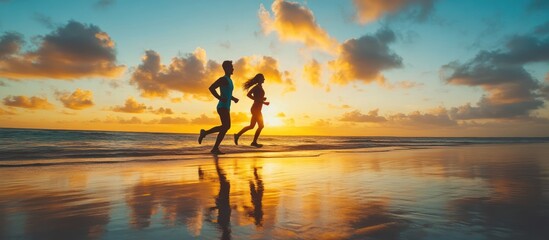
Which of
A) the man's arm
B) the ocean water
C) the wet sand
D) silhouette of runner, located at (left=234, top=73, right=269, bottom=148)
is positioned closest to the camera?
the wet sand

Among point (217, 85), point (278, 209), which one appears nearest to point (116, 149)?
point (217, 85)

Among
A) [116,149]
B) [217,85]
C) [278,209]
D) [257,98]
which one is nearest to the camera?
[278,209]

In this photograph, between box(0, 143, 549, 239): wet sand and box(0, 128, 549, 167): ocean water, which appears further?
box(0, 128, 549, 167): ocean water

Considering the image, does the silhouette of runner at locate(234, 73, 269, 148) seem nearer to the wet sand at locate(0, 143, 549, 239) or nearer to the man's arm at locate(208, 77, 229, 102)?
the man's arm at locate(208, 77, 229, 102)

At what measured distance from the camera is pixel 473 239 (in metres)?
1.87

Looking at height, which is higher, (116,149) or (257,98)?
(257,98)

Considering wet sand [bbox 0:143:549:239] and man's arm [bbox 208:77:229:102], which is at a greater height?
man's arm [bbox 208:77:229:102]

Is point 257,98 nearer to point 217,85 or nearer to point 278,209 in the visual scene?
point 217,85

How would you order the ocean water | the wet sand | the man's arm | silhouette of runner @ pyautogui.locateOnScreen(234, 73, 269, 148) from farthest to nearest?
silhouette of runner @ pyautogui.locateOnScreen(234, 73, 269, 148) < the man's arm < the ocean water < the wet sand

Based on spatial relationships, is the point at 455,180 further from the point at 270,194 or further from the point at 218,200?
the point at 218,200

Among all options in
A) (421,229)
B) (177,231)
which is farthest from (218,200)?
(421,229)

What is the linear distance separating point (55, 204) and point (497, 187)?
4462 millimetres

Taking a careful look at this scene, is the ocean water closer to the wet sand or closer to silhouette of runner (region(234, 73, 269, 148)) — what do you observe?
silhouette of runner (region(234, 73, 269, 148))

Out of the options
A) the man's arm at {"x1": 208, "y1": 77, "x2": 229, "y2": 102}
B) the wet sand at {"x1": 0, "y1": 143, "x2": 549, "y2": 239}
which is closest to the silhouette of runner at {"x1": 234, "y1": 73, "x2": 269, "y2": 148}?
the man's arm at {"x1": 208, "y1": 77, "x2": 229, "y2": 102}
